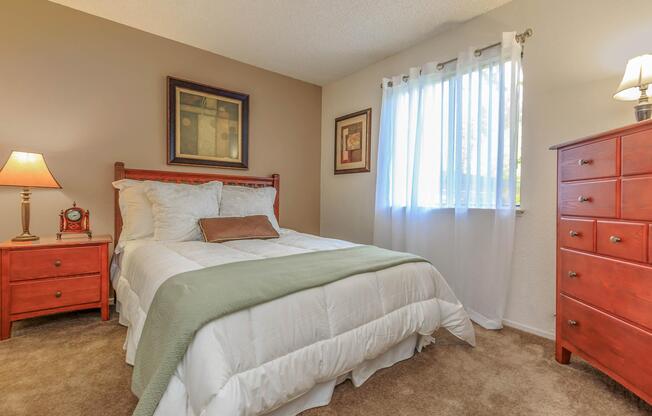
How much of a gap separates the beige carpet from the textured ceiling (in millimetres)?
2482

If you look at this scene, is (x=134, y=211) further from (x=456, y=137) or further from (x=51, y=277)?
(x=456, y=137)

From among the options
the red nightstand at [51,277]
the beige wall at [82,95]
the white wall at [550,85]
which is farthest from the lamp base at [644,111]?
the red nightstand at [51,277]

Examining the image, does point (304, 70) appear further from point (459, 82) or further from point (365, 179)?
point (459, 82)

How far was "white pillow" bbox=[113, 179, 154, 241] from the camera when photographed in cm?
243

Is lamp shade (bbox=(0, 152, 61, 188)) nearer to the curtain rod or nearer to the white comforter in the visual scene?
the white comforter

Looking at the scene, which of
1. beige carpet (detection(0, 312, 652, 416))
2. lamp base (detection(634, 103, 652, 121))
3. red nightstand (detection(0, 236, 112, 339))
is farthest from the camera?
red nightstand (detection(0, 236, 112, 339))

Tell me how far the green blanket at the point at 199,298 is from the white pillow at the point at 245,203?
4.07 feet

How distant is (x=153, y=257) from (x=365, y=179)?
2.34 metres

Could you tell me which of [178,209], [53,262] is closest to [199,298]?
[178,209]

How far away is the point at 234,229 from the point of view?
2402 mm

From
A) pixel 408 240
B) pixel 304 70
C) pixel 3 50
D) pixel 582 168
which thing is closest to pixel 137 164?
pixel 3 50

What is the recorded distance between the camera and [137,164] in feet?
9.21

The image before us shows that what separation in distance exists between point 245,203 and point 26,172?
1.50 meters

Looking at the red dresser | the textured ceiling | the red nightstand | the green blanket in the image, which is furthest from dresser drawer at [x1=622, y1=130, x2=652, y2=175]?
the red nightstand
